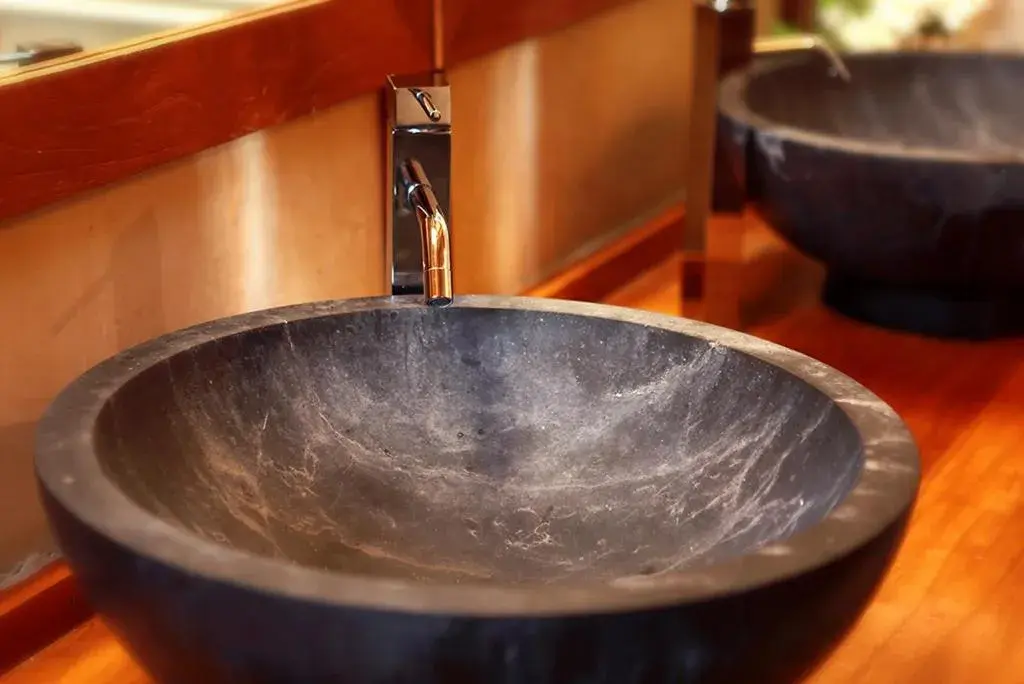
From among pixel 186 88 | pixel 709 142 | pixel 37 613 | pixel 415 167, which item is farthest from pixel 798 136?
pixel 37 613

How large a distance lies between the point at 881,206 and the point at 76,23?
741 mm

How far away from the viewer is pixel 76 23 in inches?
34.9

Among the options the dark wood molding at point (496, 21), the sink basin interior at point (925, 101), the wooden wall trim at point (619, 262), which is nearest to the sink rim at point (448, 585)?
the dark wood molding at point (496, 21)

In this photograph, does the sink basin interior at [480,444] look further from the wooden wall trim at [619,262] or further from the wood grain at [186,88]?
the wooden wall trim at [619,262]

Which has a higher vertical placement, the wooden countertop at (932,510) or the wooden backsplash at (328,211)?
the wooden backsplash at (328,211)

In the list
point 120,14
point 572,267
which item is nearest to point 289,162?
point 120,14

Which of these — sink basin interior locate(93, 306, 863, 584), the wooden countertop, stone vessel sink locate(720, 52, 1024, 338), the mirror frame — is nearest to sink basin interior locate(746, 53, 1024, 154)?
stone vessel sink locate(720, 52, 1024, 338)

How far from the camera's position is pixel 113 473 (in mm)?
712

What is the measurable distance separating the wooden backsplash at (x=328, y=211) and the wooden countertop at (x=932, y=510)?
5.2 inches

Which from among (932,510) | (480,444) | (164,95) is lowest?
(932,510)

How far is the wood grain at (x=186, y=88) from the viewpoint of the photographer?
819mm

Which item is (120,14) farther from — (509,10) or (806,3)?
(806,3)

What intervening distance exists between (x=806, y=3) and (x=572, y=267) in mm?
653

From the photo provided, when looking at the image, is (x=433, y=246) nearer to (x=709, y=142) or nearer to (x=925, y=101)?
(x=709, y=142)
